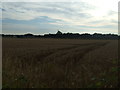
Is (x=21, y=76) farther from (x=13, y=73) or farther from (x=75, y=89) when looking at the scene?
(x=75, y=89)

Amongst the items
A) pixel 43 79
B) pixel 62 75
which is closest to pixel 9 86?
pixel 43 79

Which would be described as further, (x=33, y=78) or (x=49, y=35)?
(x=49, y=35)

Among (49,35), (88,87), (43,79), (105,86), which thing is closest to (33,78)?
(43,79)

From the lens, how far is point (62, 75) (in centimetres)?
700

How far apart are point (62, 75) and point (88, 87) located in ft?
6.07

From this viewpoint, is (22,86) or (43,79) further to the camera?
(43,79)

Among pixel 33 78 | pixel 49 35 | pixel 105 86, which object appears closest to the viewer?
pixel 105 86

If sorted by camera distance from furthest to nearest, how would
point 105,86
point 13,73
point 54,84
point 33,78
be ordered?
point 13,73 → point 33,78 → point 54,84 → point 105,86

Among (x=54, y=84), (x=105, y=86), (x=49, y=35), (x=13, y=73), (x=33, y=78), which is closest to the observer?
(x=105, y=86)

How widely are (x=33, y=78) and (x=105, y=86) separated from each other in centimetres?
266

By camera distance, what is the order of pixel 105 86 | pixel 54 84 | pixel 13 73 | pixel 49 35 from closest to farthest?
pixel 105 86
pixel 54 84
pixel 13 73
pixel 49 35

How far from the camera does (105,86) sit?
5215mm

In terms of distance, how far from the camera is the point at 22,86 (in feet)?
17.9

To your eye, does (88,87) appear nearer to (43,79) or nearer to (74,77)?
(74,77)
